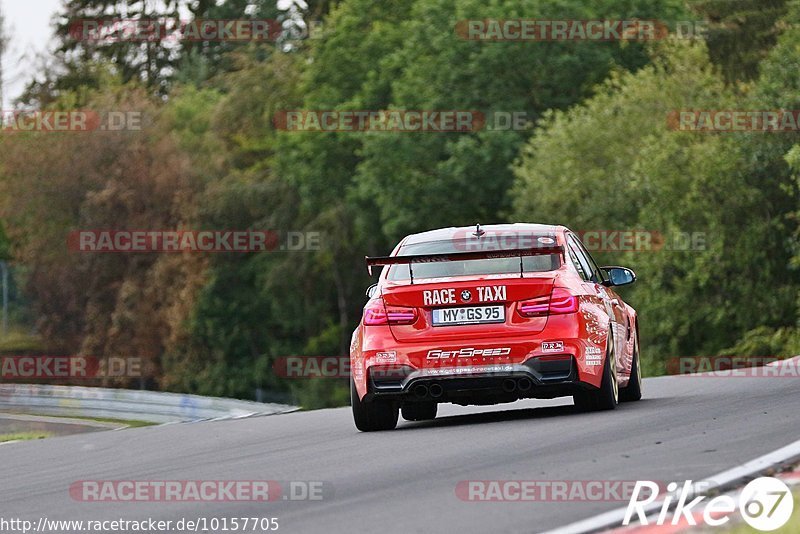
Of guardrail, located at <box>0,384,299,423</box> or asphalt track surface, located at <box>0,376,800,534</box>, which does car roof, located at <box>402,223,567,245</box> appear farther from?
guardrail, located at <box>0,384,299,423</box>

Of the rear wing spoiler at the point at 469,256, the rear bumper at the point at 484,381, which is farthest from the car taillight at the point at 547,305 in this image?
the rear bumper at the point at 484,381

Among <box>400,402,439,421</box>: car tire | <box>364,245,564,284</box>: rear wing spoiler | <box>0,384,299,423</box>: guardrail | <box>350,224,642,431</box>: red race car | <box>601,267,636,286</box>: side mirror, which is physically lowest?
<box>0,384,299,423</box>: guardrail

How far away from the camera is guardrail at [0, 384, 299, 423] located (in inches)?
967

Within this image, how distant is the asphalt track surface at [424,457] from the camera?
8.54m

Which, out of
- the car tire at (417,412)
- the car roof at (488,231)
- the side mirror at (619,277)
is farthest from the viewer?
the car tire at (417,412)

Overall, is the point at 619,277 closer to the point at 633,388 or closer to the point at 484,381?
the point at 633,388

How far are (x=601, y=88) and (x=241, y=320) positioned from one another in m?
21.2

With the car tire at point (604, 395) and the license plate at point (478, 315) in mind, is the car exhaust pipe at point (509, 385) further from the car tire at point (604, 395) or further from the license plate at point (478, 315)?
the car tire at point (604, 395)

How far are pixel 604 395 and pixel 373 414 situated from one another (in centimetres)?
182

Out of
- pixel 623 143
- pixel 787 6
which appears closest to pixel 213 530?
pixel 623 143

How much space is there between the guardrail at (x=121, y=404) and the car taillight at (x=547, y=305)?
896cm

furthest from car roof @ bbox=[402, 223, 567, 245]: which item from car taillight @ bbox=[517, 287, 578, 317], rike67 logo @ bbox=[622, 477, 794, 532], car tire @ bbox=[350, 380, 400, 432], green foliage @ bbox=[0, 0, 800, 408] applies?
green foliage @ bbox=[0, 0, 800, 408]

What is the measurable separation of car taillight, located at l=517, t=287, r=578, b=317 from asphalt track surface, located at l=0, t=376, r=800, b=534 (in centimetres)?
83

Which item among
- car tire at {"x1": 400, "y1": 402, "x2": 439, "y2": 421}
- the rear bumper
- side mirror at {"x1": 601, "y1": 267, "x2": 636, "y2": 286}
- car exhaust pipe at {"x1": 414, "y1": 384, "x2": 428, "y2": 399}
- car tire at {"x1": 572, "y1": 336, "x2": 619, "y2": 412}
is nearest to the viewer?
the rear bumper
